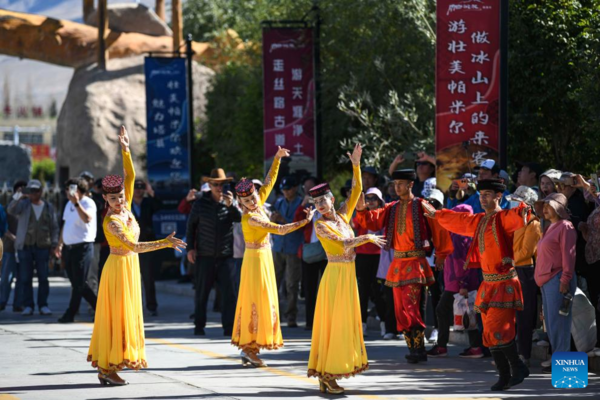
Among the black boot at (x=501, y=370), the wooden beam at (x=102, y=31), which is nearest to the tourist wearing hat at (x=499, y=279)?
the black boot at (x=501, y=370)

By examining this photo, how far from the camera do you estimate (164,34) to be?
41.1m

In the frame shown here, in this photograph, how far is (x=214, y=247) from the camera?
50.4ft

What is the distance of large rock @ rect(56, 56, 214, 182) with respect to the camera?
1453 inches

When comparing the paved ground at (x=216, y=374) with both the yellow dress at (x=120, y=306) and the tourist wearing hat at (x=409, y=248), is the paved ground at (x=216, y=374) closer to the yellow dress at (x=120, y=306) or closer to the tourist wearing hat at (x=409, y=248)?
the yellow dress at (x=120, y=306)

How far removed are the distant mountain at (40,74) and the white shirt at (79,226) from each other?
143436mm

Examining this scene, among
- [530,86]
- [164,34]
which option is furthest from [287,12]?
[164,34]

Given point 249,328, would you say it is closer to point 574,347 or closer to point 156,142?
point 574,347

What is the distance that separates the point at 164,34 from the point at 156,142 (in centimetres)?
1649

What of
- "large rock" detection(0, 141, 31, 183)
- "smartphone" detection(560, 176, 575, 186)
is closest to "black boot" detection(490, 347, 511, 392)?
"smartphone" detection(560, 176, 575, 186)

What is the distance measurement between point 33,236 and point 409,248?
25.6ft

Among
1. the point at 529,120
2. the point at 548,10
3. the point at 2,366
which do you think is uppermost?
the point at 548,10

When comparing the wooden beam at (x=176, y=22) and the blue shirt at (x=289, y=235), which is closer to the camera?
the blue shirt at (x=289, y=235)

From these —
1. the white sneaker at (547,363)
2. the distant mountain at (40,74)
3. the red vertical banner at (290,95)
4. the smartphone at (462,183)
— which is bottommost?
the white sneaker at (547,363)

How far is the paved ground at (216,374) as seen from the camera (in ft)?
35.0
